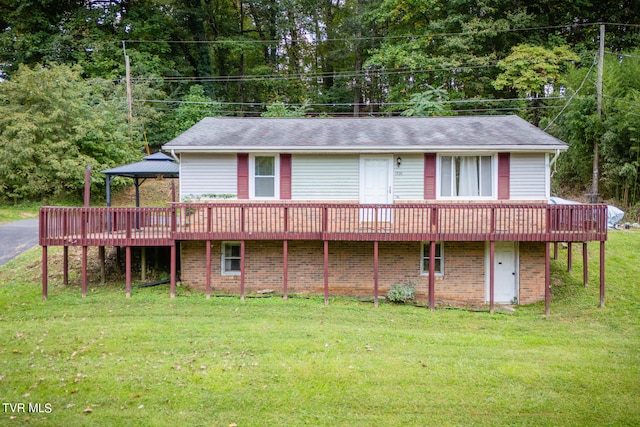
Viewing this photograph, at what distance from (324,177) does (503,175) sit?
5.36 m

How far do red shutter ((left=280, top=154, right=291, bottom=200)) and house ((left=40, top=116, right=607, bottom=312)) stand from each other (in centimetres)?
3

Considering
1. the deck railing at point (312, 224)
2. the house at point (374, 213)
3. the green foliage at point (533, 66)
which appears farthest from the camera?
the green foliage at point (533, 66)

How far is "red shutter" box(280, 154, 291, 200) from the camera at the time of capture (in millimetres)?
13469

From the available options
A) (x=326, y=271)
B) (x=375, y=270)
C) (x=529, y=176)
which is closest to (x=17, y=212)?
(x=326, y=271)

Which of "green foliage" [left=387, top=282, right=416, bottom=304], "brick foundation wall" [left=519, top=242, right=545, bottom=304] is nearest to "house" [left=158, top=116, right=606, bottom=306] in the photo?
"brick foundation wall" [left=519, top=242, right=545, bottom=304]

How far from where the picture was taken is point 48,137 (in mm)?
22531

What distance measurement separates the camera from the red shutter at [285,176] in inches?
530

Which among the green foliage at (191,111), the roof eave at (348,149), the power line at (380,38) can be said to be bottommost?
the roof eave at (348,149)

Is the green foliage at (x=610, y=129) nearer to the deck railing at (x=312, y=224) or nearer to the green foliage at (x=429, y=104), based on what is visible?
the green foliage at (x=429, y=104)

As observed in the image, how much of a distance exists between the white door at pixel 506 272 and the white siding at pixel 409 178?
9.11 feet

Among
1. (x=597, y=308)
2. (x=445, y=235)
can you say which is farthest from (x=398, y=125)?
(x=597, y=308)

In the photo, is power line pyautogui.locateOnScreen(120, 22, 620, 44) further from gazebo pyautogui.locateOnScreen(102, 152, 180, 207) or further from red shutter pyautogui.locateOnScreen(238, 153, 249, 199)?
gazebo pyautogui.locateOnScreen(102, 152, 180, 207)

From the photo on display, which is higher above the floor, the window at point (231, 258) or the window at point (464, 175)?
the window at point (464, 175)

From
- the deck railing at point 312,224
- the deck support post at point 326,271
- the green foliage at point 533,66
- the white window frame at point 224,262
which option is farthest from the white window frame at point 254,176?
the green foliage at point 533,66
